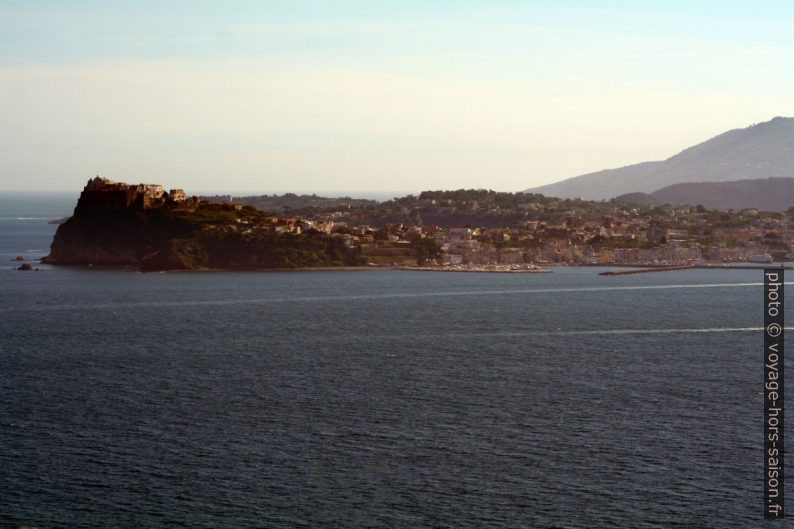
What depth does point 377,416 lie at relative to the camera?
41.7 m

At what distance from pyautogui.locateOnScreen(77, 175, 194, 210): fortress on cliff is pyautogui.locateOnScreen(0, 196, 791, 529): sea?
40659mm

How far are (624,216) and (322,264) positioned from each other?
80.6 meters

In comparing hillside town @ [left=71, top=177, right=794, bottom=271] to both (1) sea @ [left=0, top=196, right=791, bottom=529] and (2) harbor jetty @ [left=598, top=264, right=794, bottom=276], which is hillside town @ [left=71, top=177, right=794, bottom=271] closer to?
(2) harbor jetty @ [left=598, top=264, right=794, bottom=276]

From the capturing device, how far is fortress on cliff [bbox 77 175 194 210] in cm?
11938

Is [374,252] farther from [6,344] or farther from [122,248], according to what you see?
[6,344]

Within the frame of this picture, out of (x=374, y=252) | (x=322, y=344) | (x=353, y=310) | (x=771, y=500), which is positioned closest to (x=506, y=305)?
(x=353, y=310)

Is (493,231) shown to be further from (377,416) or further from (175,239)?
(377,416)

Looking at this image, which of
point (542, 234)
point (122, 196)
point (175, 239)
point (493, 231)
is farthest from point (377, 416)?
point (493, 231)

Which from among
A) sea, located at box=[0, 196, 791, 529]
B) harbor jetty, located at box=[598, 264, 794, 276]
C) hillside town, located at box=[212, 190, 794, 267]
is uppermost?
hillside town, located at box=[212, 190, 794, 267]

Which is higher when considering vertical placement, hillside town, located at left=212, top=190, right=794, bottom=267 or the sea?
hillside town, located at left=212, top=190, right=794, bottom=267

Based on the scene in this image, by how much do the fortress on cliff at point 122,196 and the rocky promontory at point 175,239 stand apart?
98 mm

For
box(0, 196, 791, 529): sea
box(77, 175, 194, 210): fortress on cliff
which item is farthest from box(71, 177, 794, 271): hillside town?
box(0, 196, 791, 529): sea

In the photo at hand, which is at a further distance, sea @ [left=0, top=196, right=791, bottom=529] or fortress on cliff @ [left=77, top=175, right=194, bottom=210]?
fortress on cliff @ [left=77, top=175, right=194, bottom=210]

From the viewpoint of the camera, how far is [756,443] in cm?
3778
